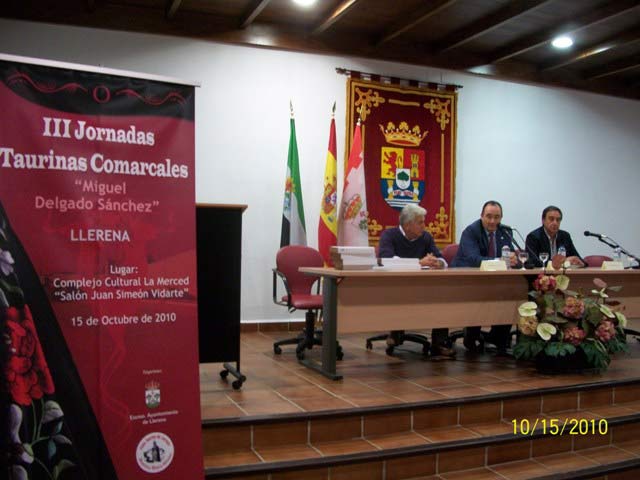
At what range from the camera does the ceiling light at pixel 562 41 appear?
18.6ft

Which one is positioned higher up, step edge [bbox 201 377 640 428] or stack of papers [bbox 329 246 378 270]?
stack of papers [bbox 329 246 378 270]

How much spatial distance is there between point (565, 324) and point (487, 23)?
292 cm

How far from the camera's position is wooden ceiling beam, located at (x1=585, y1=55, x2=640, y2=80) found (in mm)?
6512

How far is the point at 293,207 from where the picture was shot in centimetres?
550

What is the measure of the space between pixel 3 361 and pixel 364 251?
2242 millimetres

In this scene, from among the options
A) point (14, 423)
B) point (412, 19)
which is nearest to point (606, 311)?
point (412, 19)

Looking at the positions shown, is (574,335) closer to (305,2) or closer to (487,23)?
(487,23)

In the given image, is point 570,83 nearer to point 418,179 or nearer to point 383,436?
point 418,179

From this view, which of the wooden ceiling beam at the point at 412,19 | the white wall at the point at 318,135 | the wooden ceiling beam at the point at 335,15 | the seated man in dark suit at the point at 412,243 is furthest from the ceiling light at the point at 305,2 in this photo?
the seated man in dark suit at the point at 412,243

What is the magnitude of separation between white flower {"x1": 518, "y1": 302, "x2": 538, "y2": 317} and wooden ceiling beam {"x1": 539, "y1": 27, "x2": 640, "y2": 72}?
318 centimetres

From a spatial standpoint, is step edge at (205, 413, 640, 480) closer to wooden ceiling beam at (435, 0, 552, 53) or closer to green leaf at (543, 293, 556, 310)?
green leaf at (543, 293, 556, 310)

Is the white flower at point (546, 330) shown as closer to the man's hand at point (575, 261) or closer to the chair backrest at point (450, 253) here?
the man's hand at point (575, 261)

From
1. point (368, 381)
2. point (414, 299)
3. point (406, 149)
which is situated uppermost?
point (406, 149)
